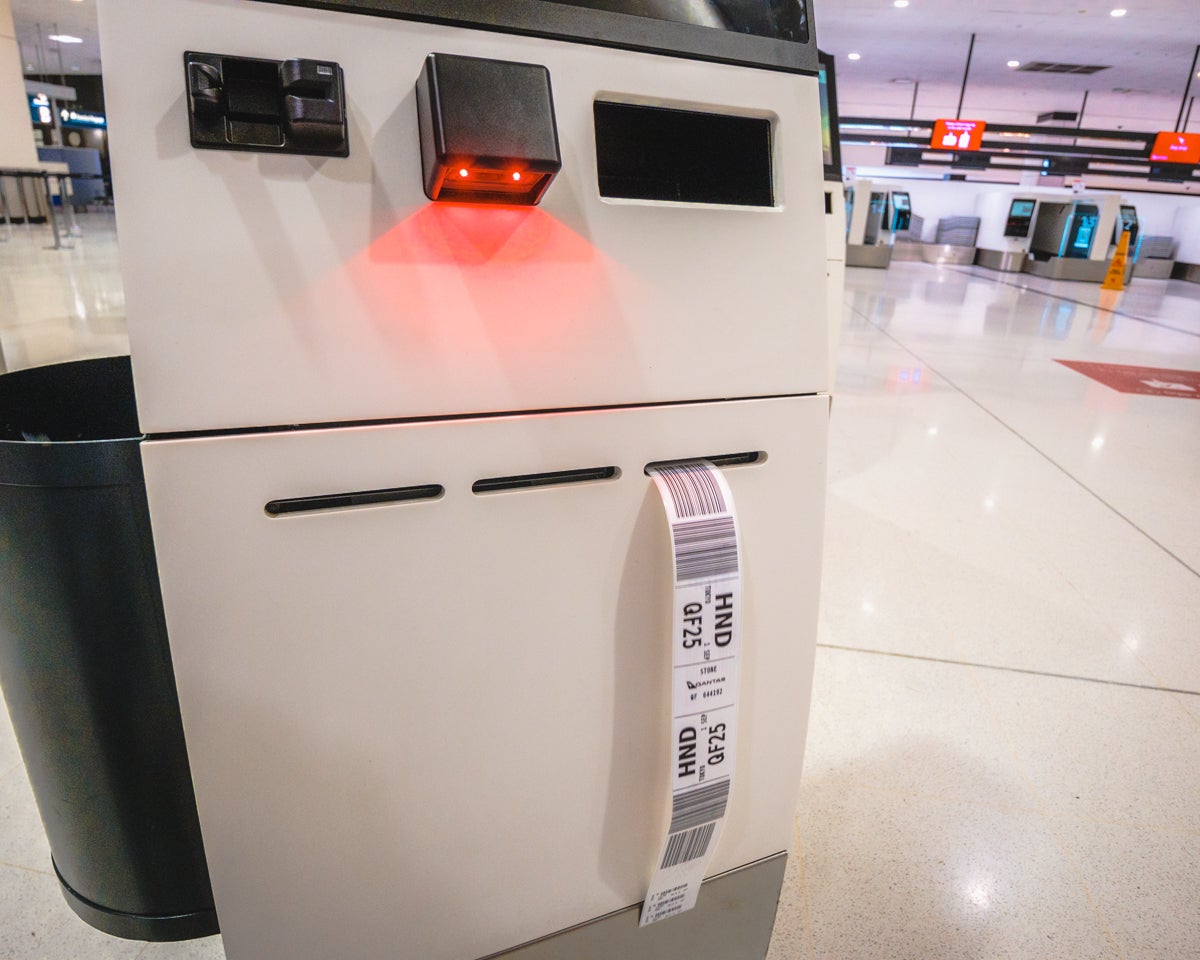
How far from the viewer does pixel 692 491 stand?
561 millimetres

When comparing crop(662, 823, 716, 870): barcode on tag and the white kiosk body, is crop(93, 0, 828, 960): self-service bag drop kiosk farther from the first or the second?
→ the white kiosk body

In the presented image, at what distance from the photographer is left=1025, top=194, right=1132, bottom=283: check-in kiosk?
36.9ft

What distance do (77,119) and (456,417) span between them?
20965 millimetres

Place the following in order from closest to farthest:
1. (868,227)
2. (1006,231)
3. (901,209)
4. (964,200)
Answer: (868,227), (1006,231), (901,209), (964,200)

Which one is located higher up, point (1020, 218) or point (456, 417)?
point (1020, 218)

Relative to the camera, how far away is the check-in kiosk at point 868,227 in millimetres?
11719

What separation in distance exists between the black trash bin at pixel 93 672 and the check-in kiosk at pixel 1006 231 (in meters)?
15.0

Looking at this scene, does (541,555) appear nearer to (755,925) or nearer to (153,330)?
(153,330)

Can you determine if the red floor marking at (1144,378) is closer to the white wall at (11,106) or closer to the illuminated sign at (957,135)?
the white wall at (11,106)

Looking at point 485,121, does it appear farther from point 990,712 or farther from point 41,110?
point 41,110

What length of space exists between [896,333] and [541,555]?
5.41 meters

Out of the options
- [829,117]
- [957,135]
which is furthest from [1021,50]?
[829,117]

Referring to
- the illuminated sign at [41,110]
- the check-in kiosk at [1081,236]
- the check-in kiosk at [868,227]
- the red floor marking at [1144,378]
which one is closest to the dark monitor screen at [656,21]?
the red floor marking at [1144,378]

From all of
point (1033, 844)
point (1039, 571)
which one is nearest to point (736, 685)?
point (1033, 844)
